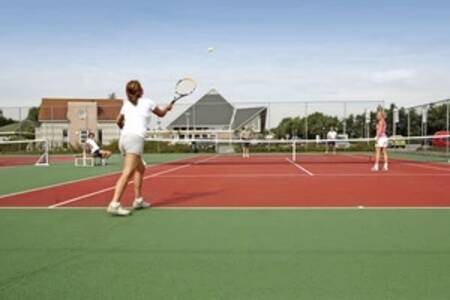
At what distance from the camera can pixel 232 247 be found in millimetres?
4391

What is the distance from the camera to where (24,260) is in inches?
159

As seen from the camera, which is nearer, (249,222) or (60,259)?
(60,259)

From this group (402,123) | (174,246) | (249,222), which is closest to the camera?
(174,246)

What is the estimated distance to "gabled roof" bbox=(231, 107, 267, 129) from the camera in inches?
1310

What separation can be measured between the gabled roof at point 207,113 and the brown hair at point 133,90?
26348 mm

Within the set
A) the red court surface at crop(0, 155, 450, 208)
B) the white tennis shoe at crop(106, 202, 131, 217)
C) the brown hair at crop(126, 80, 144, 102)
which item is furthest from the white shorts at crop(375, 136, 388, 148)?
the white tennis shoe at crop(106, 202, 131, 217)

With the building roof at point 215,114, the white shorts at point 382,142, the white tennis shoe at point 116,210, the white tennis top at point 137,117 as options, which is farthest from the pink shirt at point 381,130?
the building roof at point 215,114

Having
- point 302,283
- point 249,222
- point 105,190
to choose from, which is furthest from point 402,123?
point 302,283

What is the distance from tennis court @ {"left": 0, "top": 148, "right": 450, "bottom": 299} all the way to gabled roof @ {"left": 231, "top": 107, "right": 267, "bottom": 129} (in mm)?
25495

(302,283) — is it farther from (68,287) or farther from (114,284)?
(68,287)

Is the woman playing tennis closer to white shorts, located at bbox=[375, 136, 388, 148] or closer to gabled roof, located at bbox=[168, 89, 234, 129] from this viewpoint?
white shorts, located at bbox=[375, 136, 388, 148]

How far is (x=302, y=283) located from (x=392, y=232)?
1926 mm

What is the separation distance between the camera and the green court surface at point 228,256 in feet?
10.8

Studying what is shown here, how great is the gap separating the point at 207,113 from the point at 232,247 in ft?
98.6
